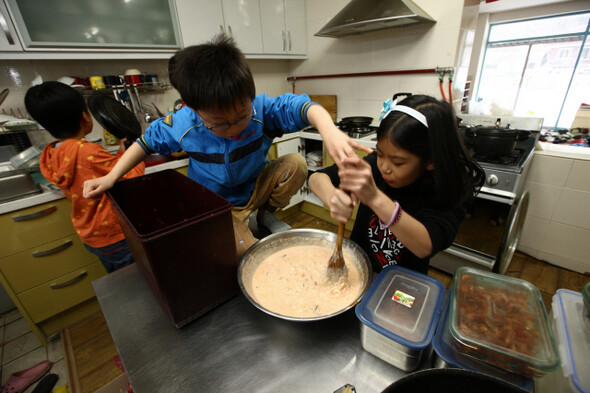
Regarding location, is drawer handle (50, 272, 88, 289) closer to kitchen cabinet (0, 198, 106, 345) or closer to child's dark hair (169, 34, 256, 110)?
kitchen cabinet (0, 198, 106, 345)

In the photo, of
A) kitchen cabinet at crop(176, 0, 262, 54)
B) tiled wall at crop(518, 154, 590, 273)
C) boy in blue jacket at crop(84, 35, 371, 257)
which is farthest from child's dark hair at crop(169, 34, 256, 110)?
tiled wall at crop(518, 154, 590, 273)

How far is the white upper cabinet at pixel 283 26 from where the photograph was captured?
2396mm

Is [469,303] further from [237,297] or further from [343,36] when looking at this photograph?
[343,36]

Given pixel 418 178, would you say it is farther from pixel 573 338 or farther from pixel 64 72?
pixel 64 72

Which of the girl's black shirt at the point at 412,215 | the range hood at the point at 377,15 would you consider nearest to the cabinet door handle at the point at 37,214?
the girl's black shirt at the point at 412,215

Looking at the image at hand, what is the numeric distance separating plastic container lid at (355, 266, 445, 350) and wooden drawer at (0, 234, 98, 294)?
1824 millimetres

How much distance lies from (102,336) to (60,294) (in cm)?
37

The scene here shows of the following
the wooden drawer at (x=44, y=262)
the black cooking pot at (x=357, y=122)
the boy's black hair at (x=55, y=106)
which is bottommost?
the wooden drawer at (x=44, y=262)

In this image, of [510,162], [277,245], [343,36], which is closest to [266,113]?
[277,245]

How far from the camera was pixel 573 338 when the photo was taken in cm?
41

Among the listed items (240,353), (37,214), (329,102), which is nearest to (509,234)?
(240,353)

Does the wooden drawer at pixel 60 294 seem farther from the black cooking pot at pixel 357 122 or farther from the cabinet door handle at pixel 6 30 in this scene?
the black cooking pot at pixel 357 122

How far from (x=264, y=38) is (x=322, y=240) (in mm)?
2268

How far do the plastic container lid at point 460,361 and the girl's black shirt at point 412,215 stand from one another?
0.84ft
